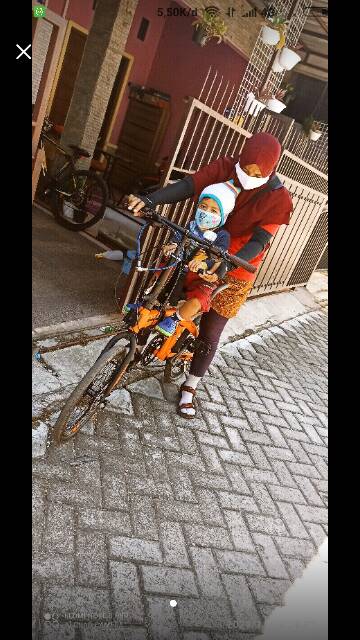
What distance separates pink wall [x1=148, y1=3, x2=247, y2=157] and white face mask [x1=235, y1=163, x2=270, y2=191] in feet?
33.1

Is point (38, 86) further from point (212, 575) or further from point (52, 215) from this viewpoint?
point (212, 575)

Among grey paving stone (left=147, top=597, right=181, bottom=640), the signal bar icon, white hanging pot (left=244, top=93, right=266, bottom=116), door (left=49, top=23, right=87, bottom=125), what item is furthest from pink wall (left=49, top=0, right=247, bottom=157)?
grey paving stone (left=147, top=597, right=181, bottom=640)

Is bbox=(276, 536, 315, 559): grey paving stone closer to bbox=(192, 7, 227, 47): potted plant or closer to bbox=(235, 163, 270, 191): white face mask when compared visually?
bbox=(235, 163, 270, 191): white face mask

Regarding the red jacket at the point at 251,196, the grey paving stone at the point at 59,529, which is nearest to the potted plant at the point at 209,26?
the red jacket at the point at 251,196

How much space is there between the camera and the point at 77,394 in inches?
122

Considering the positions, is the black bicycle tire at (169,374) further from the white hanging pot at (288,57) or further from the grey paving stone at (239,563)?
the white hanging pot at (288,57)

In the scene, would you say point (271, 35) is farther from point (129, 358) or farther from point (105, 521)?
point (105, 521)

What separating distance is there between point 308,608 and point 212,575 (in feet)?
2.31

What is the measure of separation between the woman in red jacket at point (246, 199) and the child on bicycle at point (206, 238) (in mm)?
163

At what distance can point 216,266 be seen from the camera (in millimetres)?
3234

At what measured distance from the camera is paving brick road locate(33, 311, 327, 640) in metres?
2.41

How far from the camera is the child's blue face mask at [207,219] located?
344cm

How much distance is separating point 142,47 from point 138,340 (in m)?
12.5

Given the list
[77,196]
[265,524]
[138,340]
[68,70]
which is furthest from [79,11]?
[265,524]
